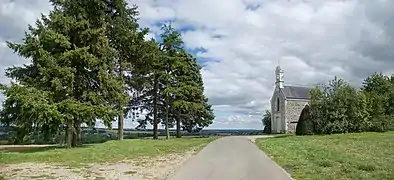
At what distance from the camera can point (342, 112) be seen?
4069 cm

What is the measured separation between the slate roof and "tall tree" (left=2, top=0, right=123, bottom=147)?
134 ft

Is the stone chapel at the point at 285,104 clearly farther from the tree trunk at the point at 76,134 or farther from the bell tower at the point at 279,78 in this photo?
the tree trunk at the point at 76,134

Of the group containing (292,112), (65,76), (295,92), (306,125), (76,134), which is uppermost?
(295,92)

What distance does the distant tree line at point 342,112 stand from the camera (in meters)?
40.7

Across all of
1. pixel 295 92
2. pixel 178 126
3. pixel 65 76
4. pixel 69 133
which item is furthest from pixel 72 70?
pixel 295 92

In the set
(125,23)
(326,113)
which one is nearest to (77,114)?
(125,23)

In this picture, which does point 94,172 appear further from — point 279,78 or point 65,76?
point 279,78

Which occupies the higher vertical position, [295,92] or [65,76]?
[295,92]

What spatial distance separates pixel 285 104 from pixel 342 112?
64.6ft

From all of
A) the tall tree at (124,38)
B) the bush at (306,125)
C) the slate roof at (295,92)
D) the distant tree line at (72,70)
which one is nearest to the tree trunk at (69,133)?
the distant tree line at (72,70)

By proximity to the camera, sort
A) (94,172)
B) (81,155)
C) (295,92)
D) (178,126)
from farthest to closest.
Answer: (295,92) < (178,126) < (81,155) < (94,172)

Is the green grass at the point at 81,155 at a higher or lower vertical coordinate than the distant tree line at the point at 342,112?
lower

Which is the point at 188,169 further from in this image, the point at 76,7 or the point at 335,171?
the point at 76,7

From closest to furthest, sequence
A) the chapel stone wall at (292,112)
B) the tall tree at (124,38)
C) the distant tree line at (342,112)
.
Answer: the tall tree at (124,38) → the distant tree line at (342,112) → the chapel stone wall at (292,112)
